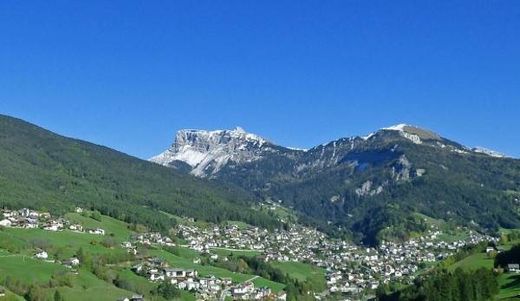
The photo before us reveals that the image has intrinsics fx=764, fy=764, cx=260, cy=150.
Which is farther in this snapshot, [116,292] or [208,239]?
[208,239]

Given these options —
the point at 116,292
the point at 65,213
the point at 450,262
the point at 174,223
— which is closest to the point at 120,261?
the point at 116,292

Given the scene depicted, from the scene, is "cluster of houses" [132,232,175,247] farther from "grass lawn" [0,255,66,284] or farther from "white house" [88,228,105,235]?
"grass lawn" [0,255,66,284]

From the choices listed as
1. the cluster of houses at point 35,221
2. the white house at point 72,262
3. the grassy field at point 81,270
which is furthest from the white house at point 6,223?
the white house at point 72,262

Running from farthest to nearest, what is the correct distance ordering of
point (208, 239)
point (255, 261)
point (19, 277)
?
point (208, 239)
point (255, 261)
point (19, 277)

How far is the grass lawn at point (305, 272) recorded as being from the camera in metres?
138

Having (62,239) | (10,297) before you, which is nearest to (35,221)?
(62,239)

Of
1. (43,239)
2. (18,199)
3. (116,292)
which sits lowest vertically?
(116,292)

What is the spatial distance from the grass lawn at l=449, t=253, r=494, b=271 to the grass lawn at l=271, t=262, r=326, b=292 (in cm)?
2691

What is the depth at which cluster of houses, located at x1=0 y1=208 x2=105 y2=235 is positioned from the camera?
134625 mm

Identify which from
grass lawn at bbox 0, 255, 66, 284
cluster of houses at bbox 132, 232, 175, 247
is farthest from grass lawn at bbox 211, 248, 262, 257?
grass lawn at bbox 0, 255, 66, 284

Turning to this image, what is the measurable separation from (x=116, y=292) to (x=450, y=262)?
5570cm

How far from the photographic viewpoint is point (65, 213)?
16050 centimetres

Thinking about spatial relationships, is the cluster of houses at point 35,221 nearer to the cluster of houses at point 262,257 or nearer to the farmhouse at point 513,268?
the cluster of houses at point 262,257

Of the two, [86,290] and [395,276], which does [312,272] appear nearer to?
[395,276]
